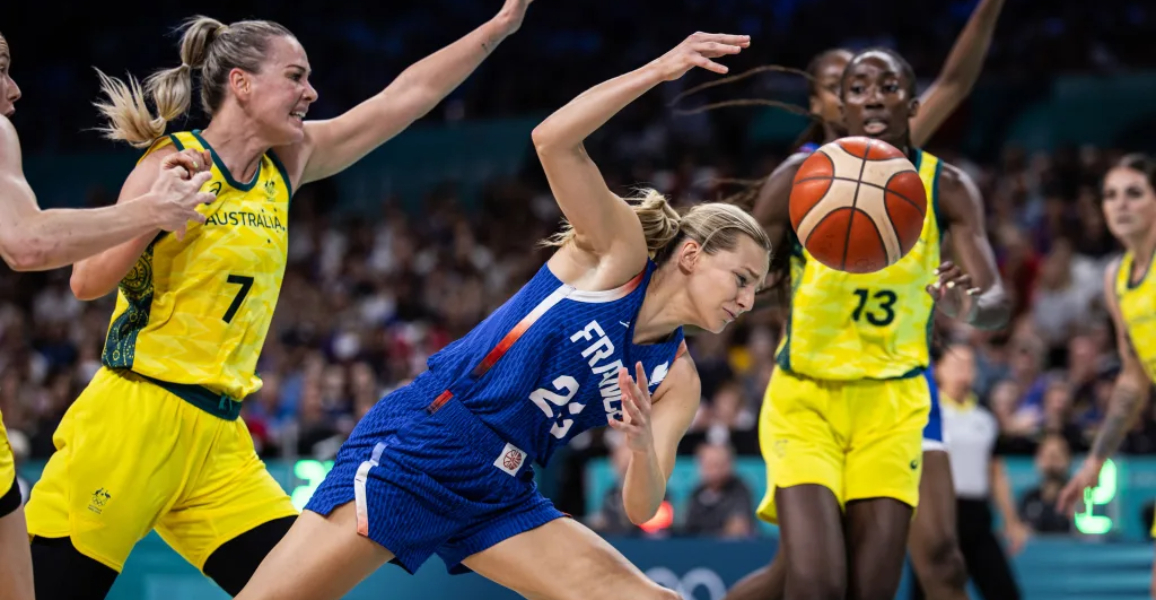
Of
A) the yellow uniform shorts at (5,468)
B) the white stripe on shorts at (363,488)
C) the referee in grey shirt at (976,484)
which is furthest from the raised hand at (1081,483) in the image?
the yellow uniform shorts at (5,468)

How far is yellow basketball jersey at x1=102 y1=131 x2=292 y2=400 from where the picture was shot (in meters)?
4.43

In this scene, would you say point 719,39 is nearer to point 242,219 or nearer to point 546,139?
point 546,139

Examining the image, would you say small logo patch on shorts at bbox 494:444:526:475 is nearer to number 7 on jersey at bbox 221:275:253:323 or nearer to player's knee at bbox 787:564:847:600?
number 7 on jersey at bbox 221:275:253:323

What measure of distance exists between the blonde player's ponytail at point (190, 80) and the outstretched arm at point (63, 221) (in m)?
0.85

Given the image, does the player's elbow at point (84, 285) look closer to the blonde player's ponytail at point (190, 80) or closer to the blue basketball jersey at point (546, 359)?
the blonde player's ponytail at point (190, 80)

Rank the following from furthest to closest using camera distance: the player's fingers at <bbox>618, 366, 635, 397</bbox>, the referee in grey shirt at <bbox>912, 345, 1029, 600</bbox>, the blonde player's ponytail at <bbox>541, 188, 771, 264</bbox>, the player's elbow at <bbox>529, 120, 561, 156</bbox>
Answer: the referee in grey shirt at <bbox>912, 345, 1029, 600</bbox>, the blonde player's ponytail at <bbox>541, 188, 771, 264</bbox>, the player's elbow at <bbox>529, 120, 561, 156</bbox>, the player's fingers at <bbox>618, 366, 635, 397</bbox>

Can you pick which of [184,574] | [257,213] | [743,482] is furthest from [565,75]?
[257,213]

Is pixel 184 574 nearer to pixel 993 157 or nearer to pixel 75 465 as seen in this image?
pixel 75 465

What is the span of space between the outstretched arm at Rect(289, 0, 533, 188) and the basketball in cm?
119

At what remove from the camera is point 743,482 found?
31.3 ft

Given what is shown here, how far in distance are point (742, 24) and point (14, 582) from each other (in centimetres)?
1417

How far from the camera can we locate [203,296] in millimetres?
4438

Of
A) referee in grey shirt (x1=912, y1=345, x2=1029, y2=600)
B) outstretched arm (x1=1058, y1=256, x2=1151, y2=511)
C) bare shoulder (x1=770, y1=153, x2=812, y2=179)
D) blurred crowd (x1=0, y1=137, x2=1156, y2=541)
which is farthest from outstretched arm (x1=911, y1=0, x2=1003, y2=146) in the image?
referee in grey shirt (x1=912, y1=345, x2=1029, y2=600)

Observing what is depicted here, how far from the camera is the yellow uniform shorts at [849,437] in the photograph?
540cm
